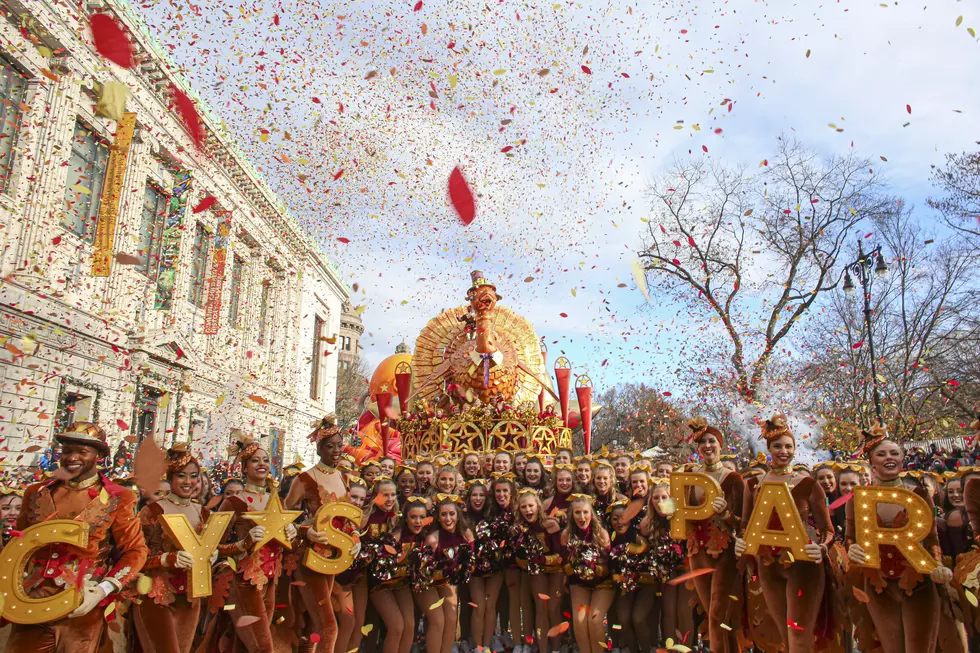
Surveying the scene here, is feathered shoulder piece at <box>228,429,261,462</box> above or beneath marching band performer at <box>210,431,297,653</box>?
above

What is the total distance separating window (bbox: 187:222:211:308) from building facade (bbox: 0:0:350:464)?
0.07m

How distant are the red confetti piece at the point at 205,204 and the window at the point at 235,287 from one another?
3.28 meters

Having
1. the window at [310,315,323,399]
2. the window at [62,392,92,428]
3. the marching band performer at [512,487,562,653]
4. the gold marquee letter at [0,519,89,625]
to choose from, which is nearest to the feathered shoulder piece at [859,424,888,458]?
the marching band performer at [512,487,562,653]

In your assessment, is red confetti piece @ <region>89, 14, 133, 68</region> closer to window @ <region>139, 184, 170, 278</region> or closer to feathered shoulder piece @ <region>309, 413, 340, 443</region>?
window @ <region>139, 184, 170, 278</region>

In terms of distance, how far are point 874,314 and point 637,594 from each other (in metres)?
16.6

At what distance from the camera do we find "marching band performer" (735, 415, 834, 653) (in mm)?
3975

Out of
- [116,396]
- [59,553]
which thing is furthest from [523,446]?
[116,396]

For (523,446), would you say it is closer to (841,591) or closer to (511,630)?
(511,630)

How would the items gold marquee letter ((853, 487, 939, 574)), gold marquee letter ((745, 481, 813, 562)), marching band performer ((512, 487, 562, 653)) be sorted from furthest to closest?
marching band performer ((512, 487, 562, 653)), gold marquee letter ((745, 481, 813, 562)), gold marquee letter ((853, 487, 939, 574))

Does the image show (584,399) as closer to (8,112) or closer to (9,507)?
(9,507)

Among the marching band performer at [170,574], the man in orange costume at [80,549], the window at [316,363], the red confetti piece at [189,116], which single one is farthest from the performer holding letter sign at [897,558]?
the window at [316,363]

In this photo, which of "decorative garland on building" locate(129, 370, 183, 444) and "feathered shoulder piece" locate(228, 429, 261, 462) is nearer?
"feathered shoulder piece" locate(228, 429, 261, 462)

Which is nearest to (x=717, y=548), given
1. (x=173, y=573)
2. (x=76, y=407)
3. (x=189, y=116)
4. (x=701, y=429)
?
(x=701, y=429)

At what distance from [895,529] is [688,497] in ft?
4.61
